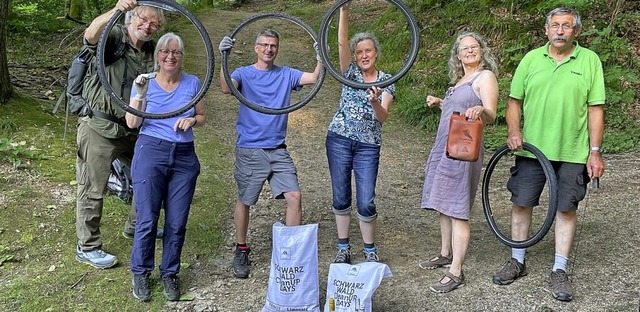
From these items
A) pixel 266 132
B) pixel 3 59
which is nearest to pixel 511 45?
pixel 266 132

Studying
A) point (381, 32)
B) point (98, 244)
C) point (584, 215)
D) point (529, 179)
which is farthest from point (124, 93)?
point (381, 32)

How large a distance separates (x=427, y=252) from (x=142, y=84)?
2574 millimetres

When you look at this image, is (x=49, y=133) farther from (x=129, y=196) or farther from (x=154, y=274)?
(x=154, y=274)

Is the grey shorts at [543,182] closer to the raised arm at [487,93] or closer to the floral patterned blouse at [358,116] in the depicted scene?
the raised arm at [487,93]

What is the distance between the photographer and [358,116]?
4.16 metres

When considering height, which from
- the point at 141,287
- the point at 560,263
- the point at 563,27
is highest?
the point at 563,27

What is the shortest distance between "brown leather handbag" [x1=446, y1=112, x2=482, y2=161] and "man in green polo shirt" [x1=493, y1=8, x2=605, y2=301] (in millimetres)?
422

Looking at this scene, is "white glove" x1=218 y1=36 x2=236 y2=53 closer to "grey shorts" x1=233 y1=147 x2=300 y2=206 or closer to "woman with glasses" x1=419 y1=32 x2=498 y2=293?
"grey shorts" x1=233 y1=147 x2=300 y2=206

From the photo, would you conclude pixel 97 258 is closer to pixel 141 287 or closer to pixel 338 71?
pixel 141 287

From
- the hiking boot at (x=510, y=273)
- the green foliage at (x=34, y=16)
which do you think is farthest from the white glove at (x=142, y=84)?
the green foliage at (x=34, y=16)

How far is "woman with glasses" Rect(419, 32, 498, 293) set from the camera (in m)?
3.92

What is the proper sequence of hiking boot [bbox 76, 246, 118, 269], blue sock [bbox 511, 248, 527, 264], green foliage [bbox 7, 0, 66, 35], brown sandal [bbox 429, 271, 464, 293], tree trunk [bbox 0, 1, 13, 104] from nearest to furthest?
brown sandal [bbox 429, 271, 464, 293], blue sock [bbox 511, 248, 527, 264], hiking boot [bbox 76, 246, 118, 269], tree trunk [bbox 0, 1, 13, 104], green foliage [bbox 7, 0, 66, 35]

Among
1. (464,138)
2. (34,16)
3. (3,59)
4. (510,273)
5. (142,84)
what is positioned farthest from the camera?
(34,16)

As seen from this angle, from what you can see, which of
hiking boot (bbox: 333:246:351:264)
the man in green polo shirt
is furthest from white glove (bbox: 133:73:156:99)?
the man in green polo shirt
